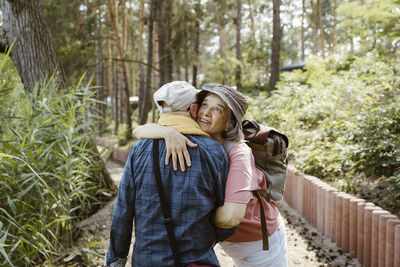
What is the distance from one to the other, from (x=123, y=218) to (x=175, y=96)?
65cm

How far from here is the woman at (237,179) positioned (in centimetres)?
155

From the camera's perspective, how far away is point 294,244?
13.7 ft

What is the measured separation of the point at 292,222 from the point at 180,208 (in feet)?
12.3

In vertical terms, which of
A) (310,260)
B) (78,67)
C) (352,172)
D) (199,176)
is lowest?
(310,260)

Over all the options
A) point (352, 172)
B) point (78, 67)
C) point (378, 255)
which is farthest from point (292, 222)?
point (78, 67)

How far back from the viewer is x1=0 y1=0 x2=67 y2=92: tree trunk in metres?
5.10

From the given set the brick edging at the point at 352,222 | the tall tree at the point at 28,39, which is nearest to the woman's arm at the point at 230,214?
the brick edging at the point at 352,222

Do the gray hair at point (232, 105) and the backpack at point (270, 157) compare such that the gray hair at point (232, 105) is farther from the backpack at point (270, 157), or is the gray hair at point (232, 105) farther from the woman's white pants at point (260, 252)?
the woman's white pants at point (260, 252)

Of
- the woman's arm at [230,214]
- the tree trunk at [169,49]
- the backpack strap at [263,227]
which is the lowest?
the backpack strap at [263,227]

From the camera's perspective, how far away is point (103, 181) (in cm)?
596

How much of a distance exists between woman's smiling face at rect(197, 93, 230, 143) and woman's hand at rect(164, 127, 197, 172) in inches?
11.4

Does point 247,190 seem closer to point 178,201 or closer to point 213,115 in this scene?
point 178,201

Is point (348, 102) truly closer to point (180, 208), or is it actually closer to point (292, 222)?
point (292, 222)

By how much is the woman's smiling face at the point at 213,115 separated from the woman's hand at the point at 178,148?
0.29 metres
